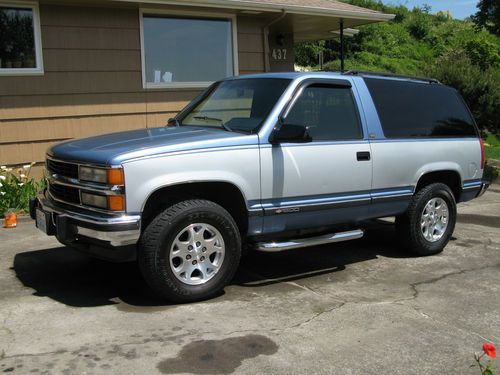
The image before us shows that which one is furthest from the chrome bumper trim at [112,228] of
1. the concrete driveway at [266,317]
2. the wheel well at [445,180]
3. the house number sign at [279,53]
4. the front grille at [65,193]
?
the house number sign at [279,53]

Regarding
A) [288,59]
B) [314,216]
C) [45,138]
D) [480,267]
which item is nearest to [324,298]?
[314,216]

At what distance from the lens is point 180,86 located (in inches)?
394

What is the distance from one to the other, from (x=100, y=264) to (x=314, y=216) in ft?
7.45

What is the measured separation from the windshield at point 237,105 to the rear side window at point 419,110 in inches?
45.7

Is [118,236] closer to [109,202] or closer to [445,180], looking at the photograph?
[109,202]

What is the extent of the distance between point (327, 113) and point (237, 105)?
2.92ft

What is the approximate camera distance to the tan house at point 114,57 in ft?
28.3

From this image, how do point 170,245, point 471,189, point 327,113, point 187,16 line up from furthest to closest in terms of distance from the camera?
point 187,16 → point 471,189 → point 327,113 → point 170,245

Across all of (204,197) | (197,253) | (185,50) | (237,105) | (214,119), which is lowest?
(197,253)

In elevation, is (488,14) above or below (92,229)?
above

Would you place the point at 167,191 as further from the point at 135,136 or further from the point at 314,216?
the point at 314,216

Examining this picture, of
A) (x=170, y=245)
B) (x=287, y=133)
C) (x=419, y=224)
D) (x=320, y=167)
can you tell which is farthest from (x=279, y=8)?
(x=170, y=245)

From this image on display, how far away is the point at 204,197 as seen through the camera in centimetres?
492

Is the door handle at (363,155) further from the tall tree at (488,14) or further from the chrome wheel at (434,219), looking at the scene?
the tall tree at (488,14)
